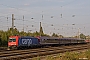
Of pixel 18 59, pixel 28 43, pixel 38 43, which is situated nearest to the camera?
Result: pixel 18 59

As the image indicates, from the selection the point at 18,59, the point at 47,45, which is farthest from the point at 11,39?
the point at 18,59

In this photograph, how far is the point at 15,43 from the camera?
115 feet

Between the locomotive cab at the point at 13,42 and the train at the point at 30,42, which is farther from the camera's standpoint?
the train at the point at 30,42

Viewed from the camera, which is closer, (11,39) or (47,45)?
(11,39)

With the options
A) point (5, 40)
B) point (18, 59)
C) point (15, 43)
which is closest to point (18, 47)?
point (15, 43)

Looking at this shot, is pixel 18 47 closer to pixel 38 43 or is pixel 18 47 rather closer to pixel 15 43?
pixel 15 43

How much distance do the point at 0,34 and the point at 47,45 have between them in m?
13.8

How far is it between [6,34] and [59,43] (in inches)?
560

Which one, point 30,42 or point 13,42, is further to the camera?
point 30,42

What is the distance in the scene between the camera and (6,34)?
2019 inches

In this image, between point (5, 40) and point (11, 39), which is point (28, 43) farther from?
point (5, 40)

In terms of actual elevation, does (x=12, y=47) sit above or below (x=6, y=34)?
below

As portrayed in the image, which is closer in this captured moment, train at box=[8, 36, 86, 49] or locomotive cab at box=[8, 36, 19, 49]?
locomotive cab at box=[8, 36, 19, 49]

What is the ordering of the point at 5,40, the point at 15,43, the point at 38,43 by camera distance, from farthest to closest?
the point at 5,40 → the point at 38,43 → the point at 15,43
